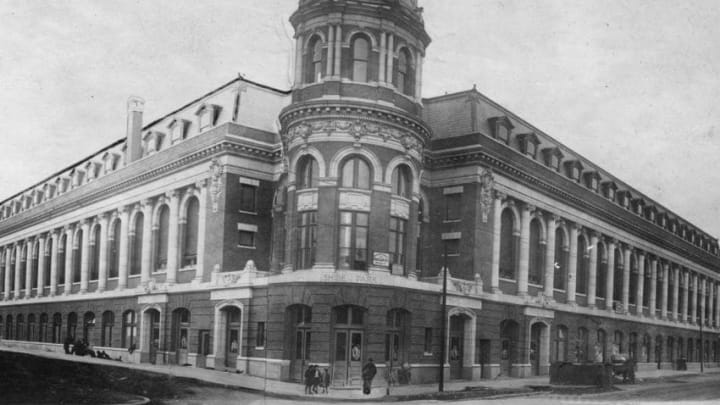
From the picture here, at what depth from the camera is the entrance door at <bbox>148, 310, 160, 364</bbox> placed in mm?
41812

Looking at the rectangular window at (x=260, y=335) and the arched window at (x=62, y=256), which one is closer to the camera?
the rectangular window at (x=260, y=335)

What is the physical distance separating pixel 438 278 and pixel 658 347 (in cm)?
3410

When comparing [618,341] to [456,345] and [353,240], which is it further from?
[353,240]

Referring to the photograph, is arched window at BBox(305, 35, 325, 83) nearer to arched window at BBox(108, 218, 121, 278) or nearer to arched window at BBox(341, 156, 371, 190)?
arched window at BBox(341, 156, 371, 190)

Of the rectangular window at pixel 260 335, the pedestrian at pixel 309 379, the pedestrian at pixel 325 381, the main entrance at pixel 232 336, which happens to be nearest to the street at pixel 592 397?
the pedestrian at pixel 309 379

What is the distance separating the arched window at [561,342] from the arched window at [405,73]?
21564mm

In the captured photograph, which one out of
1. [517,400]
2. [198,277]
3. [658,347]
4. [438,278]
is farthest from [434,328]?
[658,347]

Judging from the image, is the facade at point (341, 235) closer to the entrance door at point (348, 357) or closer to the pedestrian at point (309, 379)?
the entrance door at point (348, 357)

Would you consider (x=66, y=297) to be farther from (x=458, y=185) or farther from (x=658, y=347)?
(x=658, y=347)

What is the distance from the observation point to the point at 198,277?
128 ft

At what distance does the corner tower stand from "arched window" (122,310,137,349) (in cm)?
1555

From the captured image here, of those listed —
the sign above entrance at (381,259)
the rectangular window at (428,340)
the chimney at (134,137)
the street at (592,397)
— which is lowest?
the street at (592,397)

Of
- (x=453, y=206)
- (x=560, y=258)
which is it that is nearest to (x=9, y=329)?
(x=453, y=206)

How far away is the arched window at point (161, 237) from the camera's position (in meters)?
43.3
